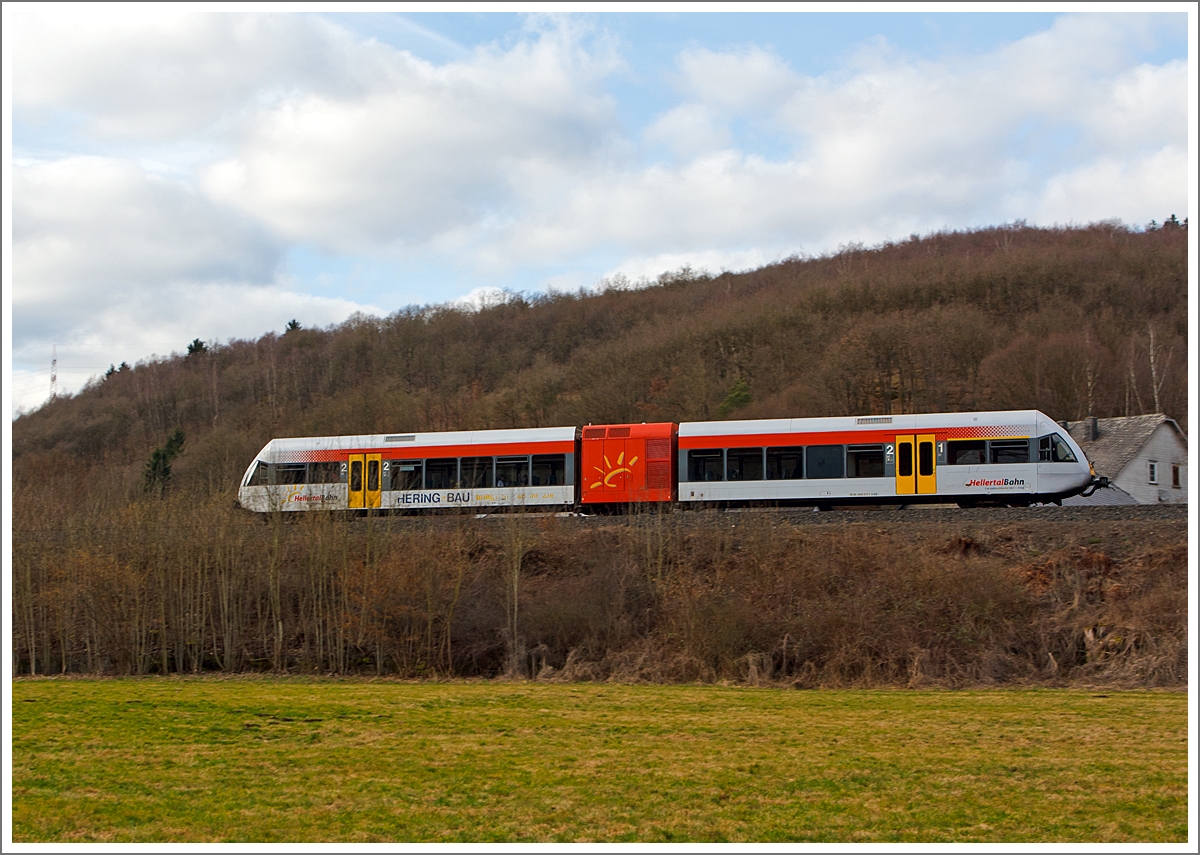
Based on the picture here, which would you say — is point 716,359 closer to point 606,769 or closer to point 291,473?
point 291,473

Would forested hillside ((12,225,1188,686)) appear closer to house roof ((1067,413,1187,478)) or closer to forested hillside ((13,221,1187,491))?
forested hillside ((13,221,1187,491))

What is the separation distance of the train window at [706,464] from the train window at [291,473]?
40.1 ft

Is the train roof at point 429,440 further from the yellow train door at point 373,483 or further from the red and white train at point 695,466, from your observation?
the yellow train door at point 373,483

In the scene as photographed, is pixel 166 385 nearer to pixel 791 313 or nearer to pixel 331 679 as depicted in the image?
pixel 791 313

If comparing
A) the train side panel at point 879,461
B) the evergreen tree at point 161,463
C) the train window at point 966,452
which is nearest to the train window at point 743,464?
the train side panel at point 879,461

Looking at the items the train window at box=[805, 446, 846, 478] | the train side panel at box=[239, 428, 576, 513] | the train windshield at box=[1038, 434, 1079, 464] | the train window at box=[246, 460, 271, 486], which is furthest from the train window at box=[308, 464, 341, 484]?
the train windshield at box=[1038, 434, 1079, 464]

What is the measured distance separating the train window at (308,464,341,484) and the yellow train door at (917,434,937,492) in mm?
17263

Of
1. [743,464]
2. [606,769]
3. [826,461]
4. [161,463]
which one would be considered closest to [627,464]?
[743,464]

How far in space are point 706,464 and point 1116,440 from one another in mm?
25006

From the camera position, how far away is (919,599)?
944 inches

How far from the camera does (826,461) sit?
2881 centimetres

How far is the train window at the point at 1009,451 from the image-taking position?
27.5m

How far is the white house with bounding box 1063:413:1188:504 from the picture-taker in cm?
4344

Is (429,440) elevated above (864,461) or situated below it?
above
